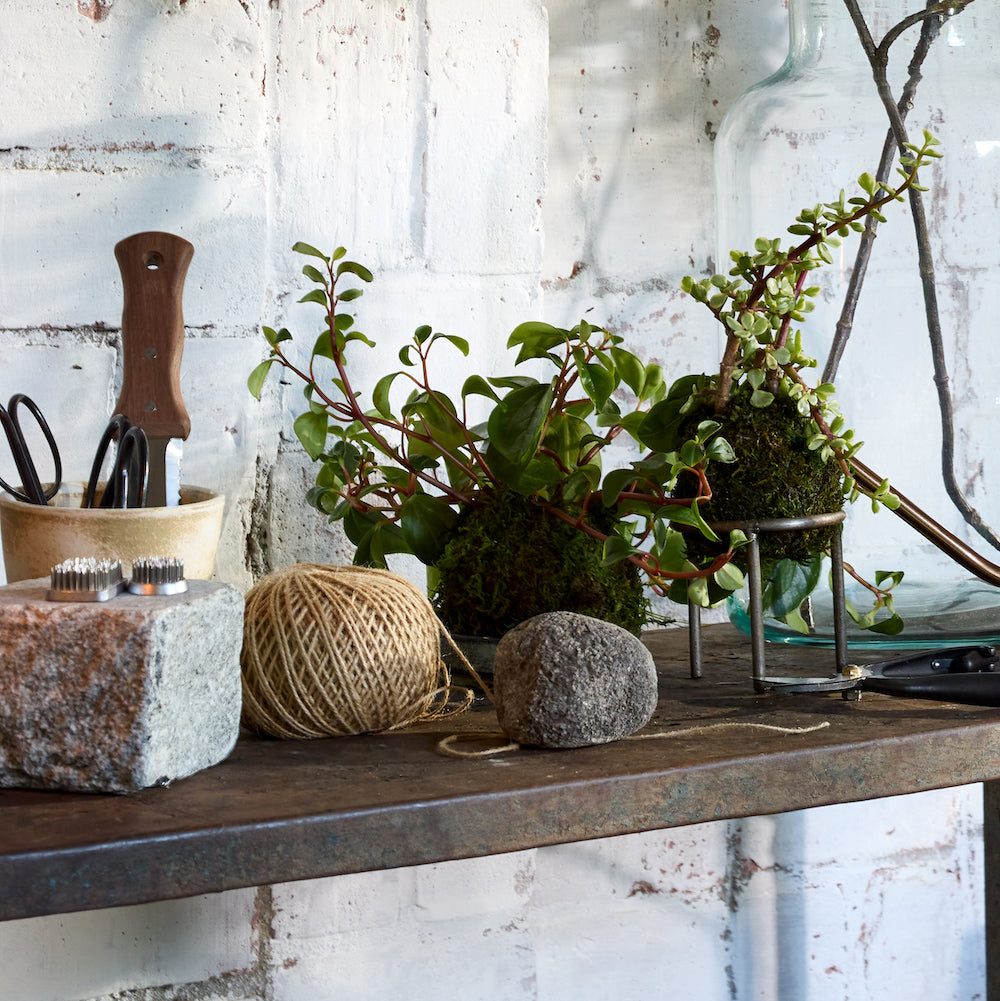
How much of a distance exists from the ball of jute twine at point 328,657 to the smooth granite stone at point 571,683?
0.18 ft

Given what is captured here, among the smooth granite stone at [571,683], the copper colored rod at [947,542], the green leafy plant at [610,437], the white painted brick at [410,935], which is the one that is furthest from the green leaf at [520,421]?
the white painted brick at [410,935]

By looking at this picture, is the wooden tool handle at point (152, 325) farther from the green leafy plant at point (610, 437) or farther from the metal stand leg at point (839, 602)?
the metal stand leg at point (839, 602)

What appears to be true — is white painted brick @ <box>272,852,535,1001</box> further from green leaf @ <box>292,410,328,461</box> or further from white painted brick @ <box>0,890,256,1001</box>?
green leaf @ <box>292,410,328,461</box>

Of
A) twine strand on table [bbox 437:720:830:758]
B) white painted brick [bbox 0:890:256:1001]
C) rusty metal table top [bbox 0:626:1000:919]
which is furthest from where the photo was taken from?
white painted brick [bbox 0:890:256:1001]

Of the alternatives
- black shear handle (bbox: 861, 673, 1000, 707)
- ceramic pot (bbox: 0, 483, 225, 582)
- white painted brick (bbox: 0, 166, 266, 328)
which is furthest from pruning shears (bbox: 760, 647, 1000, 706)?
white painted brick (bbox: 0, 166, 266, 328)

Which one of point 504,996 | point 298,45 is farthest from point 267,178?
point 504,996

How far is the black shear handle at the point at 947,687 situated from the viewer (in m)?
0.58

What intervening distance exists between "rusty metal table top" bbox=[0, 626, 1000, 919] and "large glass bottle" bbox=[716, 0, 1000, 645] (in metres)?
0.20

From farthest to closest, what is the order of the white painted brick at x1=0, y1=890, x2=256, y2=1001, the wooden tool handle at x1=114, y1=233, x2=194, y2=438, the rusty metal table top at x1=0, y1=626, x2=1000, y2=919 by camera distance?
the white painted brick at x1=0, y1=890, x2=256, y2=1001, the wooden tool handle at x1=114, y1=233, x2=194, y2=438, the rusty metal table top at x1=0, y1=626, x2=1000, y2=919

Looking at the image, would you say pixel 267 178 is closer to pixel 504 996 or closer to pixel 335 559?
pixel 335 559

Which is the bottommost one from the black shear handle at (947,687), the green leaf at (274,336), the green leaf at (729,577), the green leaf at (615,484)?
the black shear handle at (947,687)

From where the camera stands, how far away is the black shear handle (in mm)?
584

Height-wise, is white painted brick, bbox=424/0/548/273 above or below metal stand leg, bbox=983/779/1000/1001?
above

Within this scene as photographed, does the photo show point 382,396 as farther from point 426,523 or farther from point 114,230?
point 114,230
